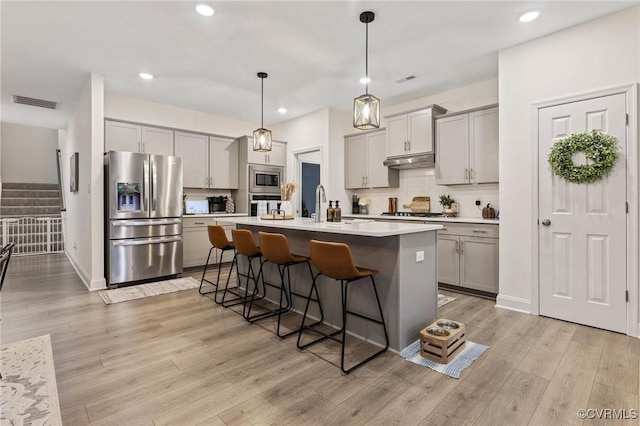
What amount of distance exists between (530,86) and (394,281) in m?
2.59

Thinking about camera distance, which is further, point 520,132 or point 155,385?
point 520,132

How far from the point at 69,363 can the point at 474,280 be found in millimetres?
4071

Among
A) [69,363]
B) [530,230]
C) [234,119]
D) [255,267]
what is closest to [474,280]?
[530,230]

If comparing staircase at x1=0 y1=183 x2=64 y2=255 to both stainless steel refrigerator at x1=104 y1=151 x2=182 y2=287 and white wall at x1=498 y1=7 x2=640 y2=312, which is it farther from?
white wall at x1=498 y1=7 x2=640 y2=312

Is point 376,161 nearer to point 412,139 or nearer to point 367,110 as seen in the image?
point 412,139

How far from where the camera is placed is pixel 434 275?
2.87 meters

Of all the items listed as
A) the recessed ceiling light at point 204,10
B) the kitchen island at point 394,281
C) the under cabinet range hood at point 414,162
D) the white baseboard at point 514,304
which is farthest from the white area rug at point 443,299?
the recessed ceiling light at point 204,10

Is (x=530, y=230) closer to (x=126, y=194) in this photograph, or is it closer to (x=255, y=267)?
(x=255, y=267)

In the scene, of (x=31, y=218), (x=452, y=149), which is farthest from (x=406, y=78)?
(x=31, y=218)

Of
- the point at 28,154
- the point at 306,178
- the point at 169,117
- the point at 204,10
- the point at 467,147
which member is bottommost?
the point at 306,178

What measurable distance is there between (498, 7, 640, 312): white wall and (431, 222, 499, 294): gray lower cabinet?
0.67ft

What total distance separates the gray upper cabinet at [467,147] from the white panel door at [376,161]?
3.15 feet

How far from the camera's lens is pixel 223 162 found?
6.09 meters

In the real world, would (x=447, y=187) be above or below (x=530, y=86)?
below
